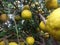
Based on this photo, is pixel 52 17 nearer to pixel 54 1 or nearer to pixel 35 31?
pixel 54 1

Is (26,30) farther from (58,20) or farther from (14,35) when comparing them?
(58,20)

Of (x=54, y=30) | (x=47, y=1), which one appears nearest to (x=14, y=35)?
(x=47, y=1)

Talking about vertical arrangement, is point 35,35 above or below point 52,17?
below

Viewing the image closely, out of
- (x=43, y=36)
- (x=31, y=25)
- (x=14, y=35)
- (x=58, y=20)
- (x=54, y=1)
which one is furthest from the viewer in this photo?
(x=31, y=25)

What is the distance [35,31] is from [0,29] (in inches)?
9.4

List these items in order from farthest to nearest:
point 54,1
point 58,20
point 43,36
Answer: point 43,36 → point 54,1 → point 58,20

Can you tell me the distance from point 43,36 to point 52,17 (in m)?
0.83

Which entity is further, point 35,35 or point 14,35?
point 35,35

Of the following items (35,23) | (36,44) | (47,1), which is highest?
(47,1)

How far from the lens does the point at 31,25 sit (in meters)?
1.51

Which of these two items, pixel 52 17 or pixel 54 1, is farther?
pixel 54 1

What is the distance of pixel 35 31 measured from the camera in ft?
4.73

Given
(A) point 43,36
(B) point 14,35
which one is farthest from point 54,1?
(A) point 43,36

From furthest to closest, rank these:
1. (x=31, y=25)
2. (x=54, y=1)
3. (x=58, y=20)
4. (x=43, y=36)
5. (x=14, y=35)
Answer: (x=31, y=25)
(x=43, y=36)
(x=14, y=35)
(x=54, y=1)
(x=58, y=20)
